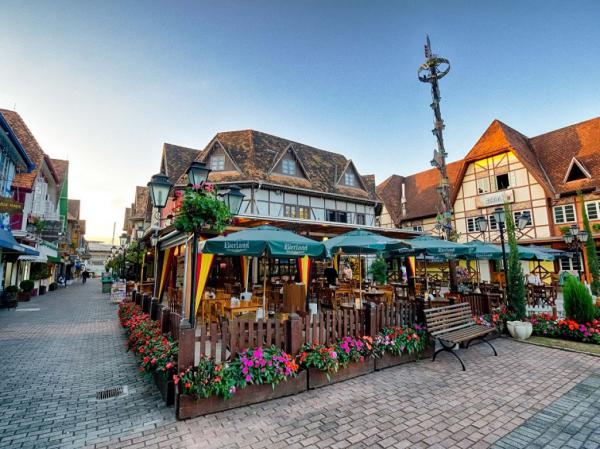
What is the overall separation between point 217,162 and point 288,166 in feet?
15.2

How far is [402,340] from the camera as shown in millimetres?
5883

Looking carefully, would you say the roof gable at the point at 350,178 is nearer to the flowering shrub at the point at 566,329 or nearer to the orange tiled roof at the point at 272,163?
the orange tiled roof at the point at 272,163

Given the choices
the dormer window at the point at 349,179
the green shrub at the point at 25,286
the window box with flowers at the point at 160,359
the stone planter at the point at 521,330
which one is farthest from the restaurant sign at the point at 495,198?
the green shrub at the point at 25,286

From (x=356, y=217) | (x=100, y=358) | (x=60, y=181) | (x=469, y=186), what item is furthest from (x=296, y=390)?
(x=60, y=181)

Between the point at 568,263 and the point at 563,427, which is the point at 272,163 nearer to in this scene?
the point at 563,427

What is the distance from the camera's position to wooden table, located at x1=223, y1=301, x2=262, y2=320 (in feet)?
25.1

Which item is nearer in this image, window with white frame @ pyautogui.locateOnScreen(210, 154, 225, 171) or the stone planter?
the stone planter

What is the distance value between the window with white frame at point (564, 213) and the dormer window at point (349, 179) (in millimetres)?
14153

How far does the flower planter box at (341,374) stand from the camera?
4684mm

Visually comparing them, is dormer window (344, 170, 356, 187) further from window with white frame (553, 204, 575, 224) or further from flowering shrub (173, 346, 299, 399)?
flowering shrub (173, 346, 299, 399)

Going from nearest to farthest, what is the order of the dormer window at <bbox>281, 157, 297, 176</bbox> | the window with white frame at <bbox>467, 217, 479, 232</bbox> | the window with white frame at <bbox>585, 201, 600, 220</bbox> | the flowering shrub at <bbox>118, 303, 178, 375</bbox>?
the flowering shrub at <bbox>118, 303, 178, 375</bbox>
the window with white frame at <bbox>585, 201, 600, 220</bbox>
the dormer window at <bbox>281, 157, 297, 176</bbox>
the window with white frame at <bbox>467, 217, 479, 232</bbox>

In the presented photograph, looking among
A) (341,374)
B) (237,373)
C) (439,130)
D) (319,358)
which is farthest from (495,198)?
(237,373)

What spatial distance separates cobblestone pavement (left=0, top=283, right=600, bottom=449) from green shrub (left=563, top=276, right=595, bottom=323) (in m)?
1.93

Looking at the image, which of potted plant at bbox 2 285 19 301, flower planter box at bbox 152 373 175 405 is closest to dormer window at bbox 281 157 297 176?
potted plant at bbox 2 285 19 301
